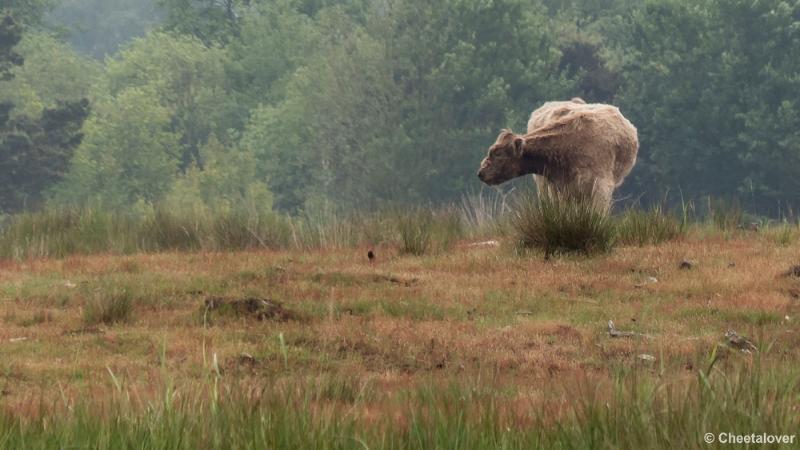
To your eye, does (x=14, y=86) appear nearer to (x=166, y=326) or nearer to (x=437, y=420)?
(x=166, y=326)

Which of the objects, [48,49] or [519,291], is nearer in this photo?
[519,291]

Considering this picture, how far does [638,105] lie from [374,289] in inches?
1598

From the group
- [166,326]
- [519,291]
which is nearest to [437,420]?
[166,326]

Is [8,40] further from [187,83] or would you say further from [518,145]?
[518,145]

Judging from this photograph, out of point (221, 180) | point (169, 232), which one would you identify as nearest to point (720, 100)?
point (221, 180)

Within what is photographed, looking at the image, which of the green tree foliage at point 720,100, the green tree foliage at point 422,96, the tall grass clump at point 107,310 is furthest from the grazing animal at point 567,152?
the green tree foliage at point 422,96

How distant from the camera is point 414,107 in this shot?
54031 millimetres

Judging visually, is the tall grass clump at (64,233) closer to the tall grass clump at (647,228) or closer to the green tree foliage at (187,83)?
the tall grass clump at (647,228)

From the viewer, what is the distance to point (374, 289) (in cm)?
1200

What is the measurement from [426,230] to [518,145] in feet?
5.72

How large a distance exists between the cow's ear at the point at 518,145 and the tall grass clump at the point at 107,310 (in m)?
7.14

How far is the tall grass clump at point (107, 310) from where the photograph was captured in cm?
1049

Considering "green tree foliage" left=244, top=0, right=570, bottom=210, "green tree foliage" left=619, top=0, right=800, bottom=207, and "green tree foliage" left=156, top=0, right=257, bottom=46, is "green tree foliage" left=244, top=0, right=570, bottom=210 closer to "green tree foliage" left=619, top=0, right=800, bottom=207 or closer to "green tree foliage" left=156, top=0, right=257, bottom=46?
"green tree foliage" left=619, top=0, right=800, bottom=207

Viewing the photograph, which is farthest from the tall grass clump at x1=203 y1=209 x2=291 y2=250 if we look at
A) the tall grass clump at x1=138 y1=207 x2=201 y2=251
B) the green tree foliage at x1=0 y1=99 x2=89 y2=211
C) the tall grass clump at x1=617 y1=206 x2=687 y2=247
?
the green tree foliage at x1=0 y1=99 x2=89 y2=211
